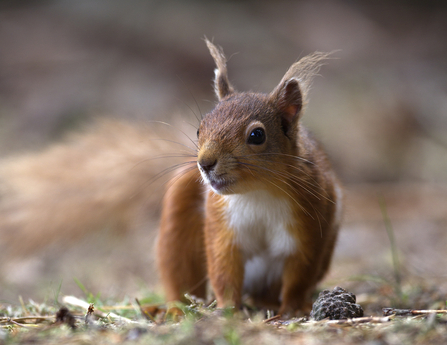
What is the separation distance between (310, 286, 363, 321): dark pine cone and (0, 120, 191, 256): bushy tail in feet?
6.57

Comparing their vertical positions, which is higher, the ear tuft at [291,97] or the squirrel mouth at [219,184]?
the ear tuft at [291,97]

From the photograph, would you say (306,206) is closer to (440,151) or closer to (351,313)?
(351,313)

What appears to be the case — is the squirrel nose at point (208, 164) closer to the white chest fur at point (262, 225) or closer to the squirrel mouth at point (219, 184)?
the squirrel mouth at point (219, 184)

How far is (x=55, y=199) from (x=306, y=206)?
243cm

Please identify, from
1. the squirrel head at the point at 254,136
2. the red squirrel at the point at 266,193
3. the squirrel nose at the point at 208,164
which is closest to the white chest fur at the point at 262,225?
the red squirrel at the point at 266,193

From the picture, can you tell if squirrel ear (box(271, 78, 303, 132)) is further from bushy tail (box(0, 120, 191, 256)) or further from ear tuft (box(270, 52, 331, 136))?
bushy tail (box(0, 120, 191, 256))

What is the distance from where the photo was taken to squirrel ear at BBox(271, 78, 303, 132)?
251 centimetres

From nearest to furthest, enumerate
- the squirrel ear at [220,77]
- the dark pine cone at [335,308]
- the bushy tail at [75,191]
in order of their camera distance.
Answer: the dark pine cone at [335,308], the squirrel ear at [220,77], the bushy tail at [75,191]

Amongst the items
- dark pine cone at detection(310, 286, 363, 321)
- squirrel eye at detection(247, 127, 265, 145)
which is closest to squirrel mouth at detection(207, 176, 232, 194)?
squirrel eye at detection(247, 127, 265, 145)

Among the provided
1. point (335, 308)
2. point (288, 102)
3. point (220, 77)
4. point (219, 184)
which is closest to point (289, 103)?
point (288, 102)

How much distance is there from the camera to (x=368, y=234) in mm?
5816

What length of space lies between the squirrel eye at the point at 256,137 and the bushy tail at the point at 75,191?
1646 millimetres

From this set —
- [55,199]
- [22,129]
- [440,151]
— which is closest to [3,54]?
[22,129]

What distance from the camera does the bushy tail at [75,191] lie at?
4059mm
